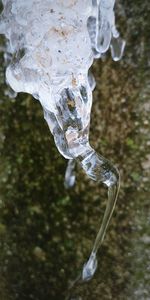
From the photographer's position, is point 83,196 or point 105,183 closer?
point 105,183

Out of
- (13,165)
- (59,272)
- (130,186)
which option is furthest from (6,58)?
(59,272)

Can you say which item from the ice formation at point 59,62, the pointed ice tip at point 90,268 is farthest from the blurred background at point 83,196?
the ice formation at point 59,62

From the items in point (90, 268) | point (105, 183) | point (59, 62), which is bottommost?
point (90, 268)

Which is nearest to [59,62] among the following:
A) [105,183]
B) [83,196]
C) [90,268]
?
[105,183]

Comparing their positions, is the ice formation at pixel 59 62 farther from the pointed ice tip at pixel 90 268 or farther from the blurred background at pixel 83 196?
the pointed ice tip at pixel 90 268

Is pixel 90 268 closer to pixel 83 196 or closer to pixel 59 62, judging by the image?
pixel 83 196
